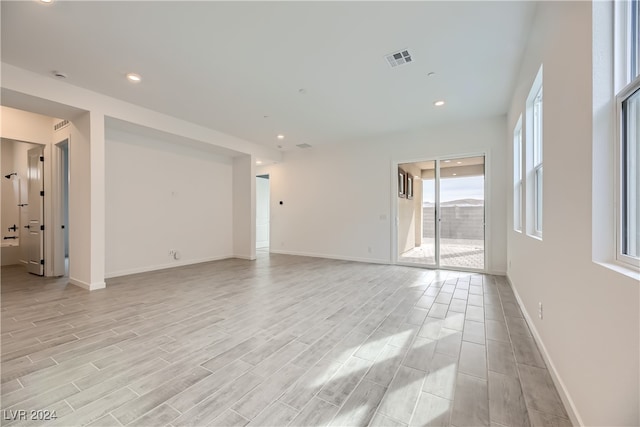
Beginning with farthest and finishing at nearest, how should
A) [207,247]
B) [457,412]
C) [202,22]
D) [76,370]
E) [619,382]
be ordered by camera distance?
[207,247] < [202,22] < [76,370] < [457,412] < [619,382]

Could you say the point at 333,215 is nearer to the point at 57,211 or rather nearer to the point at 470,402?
the point at 470,402

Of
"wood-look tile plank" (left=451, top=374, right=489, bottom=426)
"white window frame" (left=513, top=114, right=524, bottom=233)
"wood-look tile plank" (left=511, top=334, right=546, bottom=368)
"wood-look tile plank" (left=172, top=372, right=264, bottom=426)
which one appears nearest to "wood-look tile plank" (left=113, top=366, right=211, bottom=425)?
"wood-look tile plank" (left=172, top=372, right=264, bottom=426)

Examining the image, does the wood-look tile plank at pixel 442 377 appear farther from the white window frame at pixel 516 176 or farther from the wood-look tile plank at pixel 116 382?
the white window frame at pixel 516 176

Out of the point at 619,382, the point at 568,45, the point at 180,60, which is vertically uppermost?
the point at 180,60

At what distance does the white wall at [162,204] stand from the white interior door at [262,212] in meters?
2.15

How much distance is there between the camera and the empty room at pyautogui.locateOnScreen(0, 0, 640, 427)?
1381mm

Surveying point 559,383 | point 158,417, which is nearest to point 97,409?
point 158,417

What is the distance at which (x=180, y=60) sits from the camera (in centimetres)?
303

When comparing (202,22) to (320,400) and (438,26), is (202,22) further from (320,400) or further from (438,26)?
(320,400)

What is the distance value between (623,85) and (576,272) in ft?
3.13

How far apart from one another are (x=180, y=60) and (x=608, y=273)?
13.3ft

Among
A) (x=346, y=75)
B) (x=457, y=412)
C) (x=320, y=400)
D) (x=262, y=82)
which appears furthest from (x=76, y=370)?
(x=346, y=75)

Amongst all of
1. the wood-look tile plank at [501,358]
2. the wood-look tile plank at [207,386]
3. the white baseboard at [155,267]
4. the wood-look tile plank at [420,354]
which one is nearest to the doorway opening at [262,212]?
the white baseboard at [155,267]

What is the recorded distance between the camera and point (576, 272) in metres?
1.43
